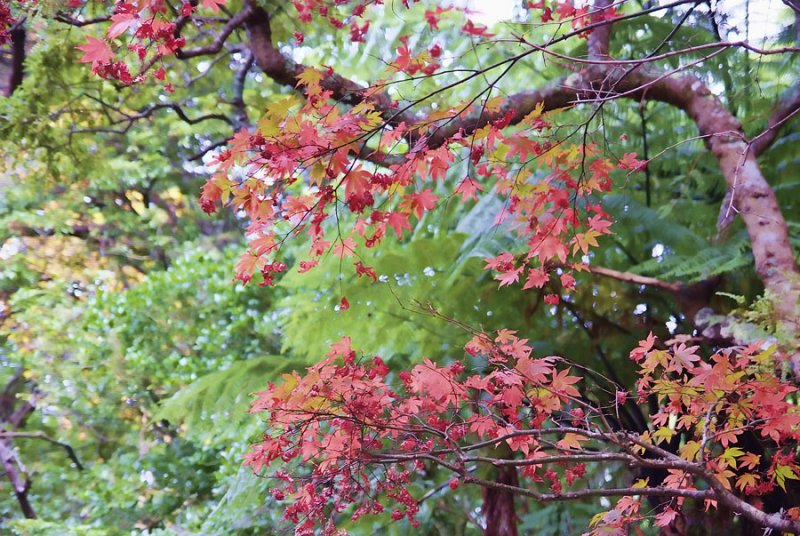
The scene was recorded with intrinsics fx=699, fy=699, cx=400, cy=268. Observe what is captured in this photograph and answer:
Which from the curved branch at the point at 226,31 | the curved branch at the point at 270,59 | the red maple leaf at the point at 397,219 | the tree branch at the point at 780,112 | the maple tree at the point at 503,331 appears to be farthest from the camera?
the curved branch at the point at 226,31

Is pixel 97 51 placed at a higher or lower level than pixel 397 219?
higher

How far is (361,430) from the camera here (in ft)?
4.66

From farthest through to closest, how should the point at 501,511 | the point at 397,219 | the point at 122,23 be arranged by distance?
the point at 501,511 → the point at 397,219 → the point at 122,23

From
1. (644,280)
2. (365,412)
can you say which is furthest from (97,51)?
(644,280)

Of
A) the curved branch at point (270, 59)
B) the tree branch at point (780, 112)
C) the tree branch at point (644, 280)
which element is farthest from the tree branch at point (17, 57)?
the tree branch at point (780, 112)

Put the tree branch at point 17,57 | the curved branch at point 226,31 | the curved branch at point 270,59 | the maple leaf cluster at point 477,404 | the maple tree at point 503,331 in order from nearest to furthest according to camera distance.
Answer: the maple tree at point 503,331 → the maple leaf cluster at point 477,404 → the curved branch at point 270,59 → the curved branch at point 226,31 → the tree branch at point 17,57

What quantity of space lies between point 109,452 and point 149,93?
144 inches

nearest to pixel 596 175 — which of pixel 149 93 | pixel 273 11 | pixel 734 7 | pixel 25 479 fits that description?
pixel 734 7

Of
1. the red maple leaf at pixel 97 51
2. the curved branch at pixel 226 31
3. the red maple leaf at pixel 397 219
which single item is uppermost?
the curved branch at pixel 226 31

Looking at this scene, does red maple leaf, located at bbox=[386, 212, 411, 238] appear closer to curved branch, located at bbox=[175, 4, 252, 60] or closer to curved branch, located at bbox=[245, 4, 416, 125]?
curved branch, located at bbox=[245, 4, 416, 125]

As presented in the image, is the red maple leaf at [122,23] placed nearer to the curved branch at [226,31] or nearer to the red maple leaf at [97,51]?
the red maple leaf at [97,51]

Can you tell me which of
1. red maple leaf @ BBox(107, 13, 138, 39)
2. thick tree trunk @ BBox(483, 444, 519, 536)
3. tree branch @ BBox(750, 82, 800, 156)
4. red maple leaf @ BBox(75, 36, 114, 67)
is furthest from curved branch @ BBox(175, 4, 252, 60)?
thick tree trunk @ BBox(483, 444, 519, 536)

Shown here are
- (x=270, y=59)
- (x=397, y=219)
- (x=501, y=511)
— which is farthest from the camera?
(x=501, y=511)

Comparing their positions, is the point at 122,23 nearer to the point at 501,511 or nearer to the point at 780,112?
the point at 780,112
